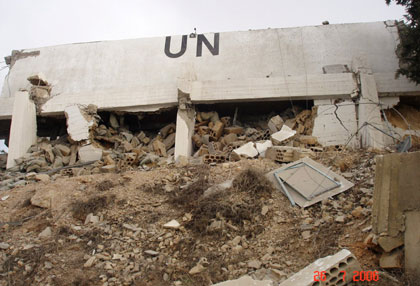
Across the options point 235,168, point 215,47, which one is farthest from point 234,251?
point 215,47

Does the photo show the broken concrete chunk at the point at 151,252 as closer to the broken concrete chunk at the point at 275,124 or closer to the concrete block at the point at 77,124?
the broken concrete chunk at the point at 275,124

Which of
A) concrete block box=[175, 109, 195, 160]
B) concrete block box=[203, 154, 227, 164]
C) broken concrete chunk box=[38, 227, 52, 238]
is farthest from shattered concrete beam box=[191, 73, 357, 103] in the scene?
broken concrete chunk box=[38, 227, 52, 238]

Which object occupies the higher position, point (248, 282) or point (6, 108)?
point (6, 108)

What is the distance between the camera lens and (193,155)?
397 inches

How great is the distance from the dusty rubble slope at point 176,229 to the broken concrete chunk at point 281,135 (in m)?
1.31

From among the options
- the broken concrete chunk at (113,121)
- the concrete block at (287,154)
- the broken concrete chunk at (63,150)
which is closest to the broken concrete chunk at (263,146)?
the concrete block at (287,154)

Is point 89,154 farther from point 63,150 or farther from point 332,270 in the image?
point 332,270

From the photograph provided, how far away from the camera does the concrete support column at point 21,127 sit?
34.7ft

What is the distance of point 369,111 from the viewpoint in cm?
923

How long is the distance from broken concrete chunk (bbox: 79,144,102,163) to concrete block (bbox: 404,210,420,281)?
8253mm

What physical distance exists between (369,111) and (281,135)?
2.39m

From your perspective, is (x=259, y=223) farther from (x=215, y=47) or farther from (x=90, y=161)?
(x=215, y=47)

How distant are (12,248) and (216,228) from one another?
3.35 metres

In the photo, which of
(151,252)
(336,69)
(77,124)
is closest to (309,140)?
(336,69)
